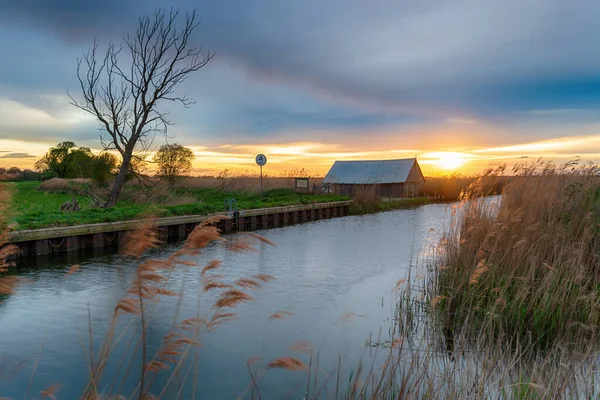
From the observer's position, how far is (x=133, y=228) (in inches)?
561

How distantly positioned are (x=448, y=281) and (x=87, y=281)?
25.6ft

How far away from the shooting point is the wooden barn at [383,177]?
38.4 meters

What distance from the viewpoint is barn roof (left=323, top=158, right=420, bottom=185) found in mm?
38719

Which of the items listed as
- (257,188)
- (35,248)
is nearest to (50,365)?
(35,248)

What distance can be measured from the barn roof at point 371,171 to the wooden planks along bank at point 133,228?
1230 cm

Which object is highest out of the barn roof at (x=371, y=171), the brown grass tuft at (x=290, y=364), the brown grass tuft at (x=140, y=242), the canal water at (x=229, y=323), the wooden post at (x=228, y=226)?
the barn roof at (x=371, y=171)

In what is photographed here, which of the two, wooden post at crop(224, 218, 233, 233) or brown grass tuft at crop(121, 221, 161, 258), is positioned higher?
brown grass tuft at crop(121, 221, 161, 258)

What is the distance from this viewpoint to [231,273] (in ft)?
38.5

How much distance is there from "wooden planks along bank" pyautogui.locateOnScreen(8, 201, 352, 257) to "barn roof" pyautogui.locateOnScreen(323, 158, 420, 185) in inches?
484

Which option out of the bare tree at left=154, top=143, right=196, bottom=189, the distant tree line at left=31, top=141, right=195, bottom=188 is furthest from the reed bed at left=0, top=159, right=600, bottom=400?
the bare tree at left=154, top=143, right=196, bottom=189

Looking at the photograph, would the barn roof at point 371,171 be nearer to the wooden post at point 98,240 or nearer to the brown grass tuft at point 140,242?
the wooden post at point 98,240

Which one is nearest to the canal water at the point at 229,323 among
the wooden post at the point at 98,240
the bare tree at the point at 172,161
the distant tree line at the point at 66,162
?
the wooden post at the point at 98,240

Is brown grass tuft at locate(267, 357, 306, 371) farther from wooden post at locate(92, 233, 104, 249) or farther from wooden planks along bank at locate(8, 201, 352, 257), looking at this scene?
wooden post at locate(92, 233, 104, 249)

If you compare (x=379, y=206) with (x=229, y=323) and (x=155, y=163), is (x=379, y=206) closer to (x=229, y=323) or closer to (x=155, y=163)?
(x=155, y=163)
